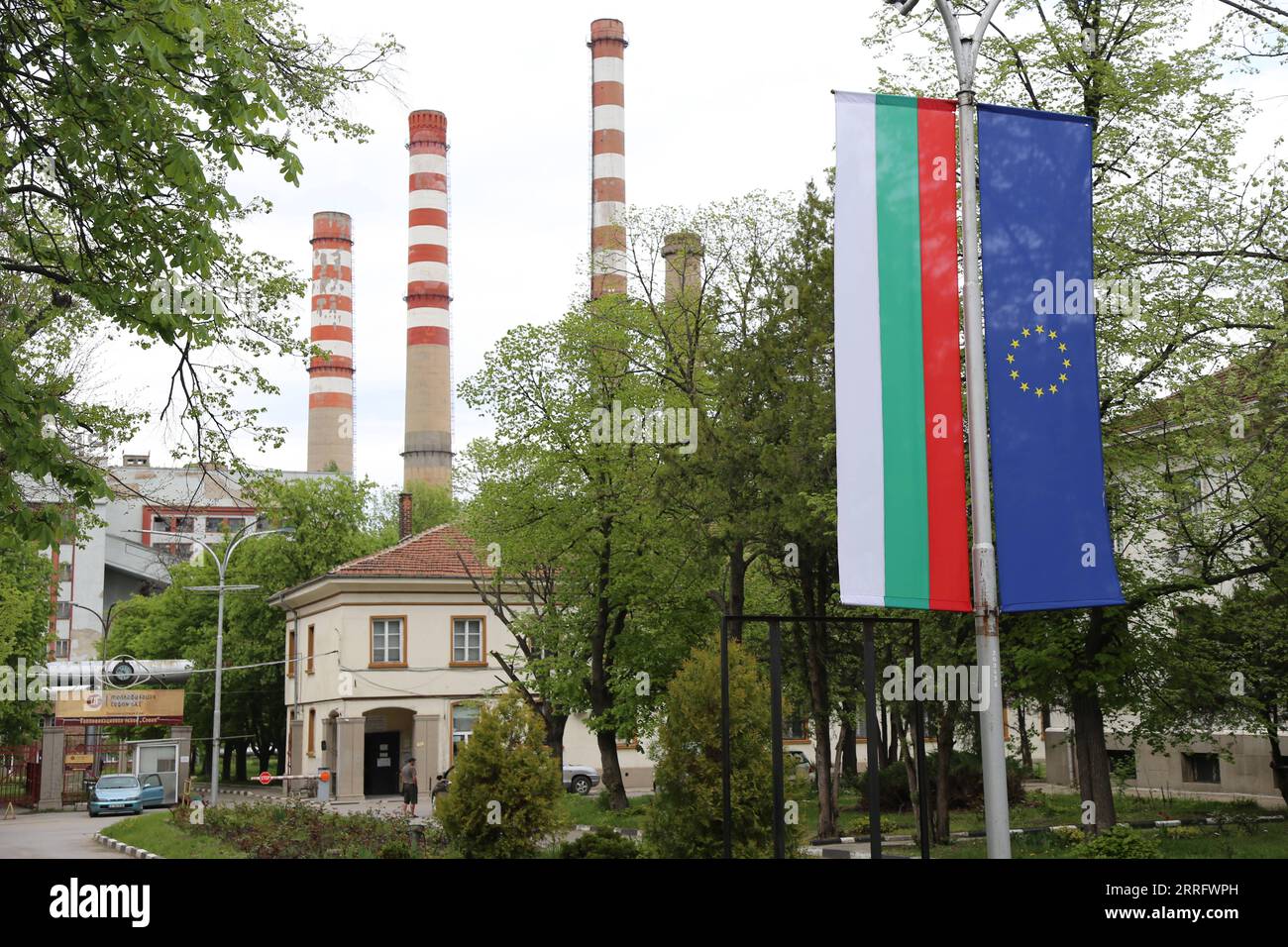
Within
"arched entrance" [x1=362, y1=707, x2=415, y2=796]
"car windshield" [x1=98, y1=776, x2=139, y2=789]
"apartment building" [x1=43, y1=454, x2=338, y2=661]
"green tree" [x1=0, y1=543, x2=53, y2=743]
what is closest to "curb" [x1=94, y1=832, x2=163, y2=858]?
"car windshield" [x1=98, y1=776, x2=139, y2=789]

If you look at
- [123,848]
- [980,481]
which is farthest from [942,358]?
[123,848]

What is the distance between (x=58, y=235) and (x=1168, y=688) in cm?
1896

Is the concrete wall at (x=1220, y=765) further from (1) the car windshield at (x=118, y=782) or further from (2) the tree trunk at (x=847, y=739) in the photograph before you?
(1) the car windshield at (x=118, y=782)

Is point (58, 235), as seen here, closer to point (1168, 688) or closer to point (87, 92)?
point (87, 92)

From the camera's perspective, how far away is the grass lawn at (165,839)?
2408 centimetres

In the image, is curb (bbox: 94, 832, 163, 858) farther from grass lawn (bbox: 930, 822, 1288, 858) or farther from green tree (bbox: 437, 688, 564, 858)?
grass lawn (bbox: 930, 822, 1288, 858)

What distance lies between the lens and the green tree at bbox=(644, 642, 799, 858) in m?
17.0

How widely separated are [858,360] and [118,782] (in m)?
42.0

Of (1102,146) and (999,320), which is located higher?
(1102,146)

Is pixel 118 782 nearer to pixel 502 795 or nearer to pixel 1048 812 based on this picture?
pixel 1048 812

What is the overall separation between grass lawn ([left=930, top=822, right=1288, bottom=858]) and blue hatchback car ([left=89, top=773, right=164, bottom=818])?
32780mm
